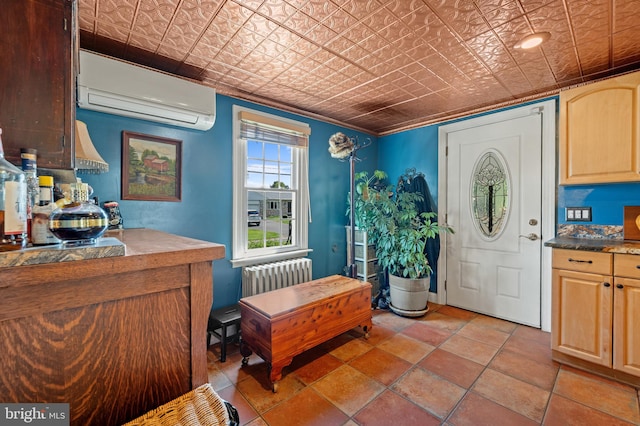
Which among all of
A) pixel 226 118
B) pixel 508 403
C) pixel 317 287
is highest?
pixel 226 118

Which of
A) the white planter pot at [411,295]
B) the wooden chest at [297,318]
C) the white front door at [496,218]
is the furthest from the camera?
the white planter pot at [411,295]

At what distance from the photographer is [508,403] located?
68.0 inches

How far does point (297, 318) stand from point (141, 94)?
199 cm

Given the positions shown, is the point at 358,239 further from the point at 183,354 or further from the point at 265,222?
the point at 183,354

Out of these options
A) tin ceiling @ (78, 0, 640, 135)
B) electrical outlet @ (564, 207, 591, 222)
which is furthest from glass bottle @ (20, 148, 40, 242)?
electrical outlet @ (564, 207, 591, 222)

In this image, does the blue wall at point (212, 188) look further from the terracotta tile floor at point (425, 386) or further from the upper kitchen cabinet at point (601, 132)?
the upper kitchen cabinet at point (601, 132)

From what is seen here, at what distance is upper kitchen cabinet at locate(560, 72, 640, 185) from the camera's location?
2049mm

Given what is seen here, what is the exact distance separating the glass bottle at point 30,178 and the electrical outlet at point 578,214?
3.66 meters

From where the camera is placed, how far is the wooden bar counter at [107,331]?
0.61 metres

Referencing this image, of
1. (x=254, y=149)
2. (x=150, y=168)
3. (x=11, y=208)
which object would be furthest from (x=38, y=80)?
(x=254, y=149)

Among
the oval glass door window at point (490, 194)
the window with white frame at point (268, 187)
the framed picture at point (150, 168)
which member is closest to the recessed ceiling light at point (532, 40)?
the oval glass door window at point (490, 194)

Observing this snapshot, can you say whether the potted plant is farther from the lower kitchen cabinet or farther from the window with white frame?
the lower kitchen cabinet

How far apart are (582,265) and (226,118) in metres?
3.20

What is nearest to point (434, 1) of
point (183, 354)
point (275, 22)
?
point (275, 22)
